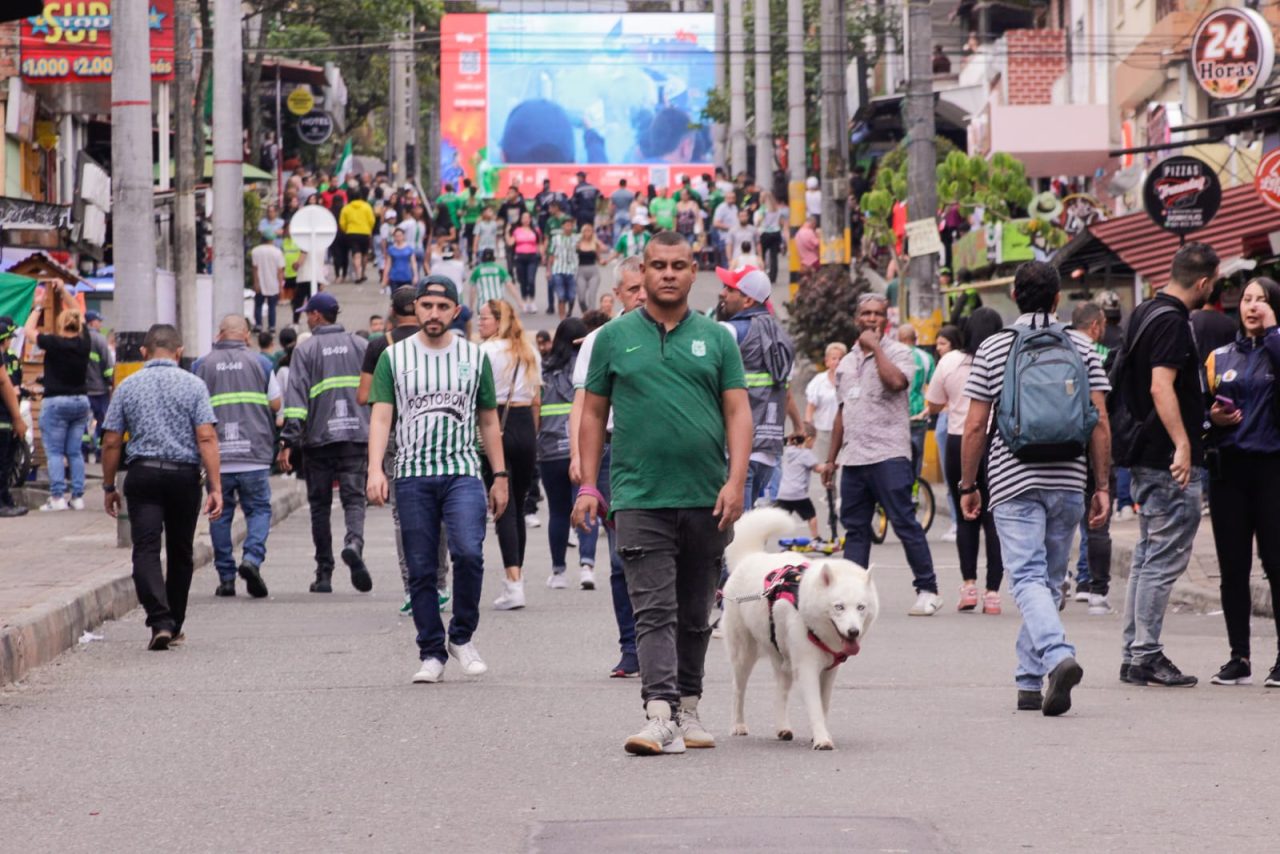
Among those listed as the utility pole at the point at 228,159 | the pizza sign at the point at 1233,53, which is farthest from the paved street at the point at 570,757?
the utility pole at the point at 228,159

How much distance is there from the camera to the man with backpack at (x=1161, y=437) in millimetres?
10055

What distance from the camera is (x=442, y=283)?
34.6 ft

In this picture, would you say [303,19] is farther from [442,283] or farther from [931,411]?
[442,283]

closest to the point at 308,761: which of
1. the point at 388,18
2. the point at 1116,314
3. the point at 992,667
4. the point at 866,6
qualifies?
the point at 992,667

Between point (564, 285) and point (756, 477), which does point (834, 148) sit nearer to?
point (564, 285)

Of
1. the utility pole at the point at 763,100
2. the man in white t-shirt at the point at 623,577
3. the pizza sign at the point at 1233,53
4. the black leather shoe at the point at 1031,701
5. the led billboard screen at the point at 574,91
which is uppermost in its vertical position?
the led billboard screen at the point at 574,91

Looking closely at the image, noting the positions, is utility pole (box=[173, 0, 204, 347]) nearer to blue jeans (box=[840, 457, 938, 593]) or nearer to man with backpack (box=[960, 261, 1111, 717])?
blue jeans (box=[840, 457, 938, 593])

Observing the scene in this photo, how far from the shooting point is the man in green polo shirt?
320 inches

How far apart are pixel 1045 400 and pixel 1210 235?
15.0 meters

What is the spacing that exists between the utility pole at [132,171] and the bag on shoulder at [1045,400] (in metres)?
10.1

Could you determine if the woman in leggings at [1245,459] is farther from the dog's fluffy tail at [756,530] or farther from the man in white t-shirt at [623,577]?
the man in white t-shirt at [623,577]

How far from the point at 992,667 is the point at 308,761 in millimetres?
4248

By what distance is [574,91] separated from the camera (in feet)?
243

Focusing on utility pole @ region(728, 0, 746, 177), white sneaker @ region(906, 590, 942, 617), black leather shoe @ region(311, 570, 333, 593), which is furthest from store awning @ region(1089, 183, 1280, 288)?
utility pole @ region(728, 0, 746, 177)
